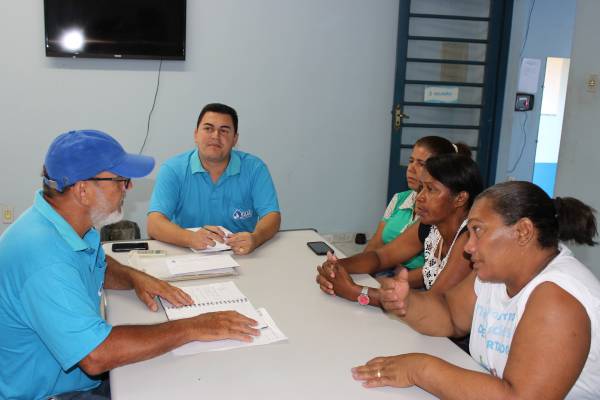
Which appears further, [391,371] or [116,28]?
[116,28]

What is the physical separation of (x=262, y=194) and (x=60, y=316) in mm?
1634

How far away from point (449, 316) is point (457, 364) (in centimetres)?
23

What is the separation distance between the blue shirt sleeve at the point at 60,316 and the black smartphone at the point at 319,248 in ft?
3.92

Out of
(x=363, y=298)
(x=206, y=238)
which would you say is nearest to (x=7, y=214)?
(x=206, y=238)

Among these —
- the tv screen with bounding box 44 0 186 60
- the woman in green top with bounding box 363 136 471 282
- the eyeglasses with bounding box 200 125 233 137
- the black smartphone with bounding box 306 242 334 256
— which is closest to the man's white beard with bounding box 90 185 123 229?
the black smartphone with bounding box 306 242 334 256

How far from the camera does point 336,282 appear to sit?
1.93 m

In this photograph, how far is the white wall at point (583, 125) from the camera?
3.66 meters

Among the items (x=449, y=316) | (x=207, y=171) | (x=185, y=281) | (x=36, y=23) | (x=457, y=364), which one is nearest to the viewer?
(x=457, y=364)

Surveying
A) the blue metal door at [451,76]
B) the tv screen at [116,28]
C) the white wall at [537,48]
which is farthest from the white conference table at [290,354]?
the white wall at [537,48]

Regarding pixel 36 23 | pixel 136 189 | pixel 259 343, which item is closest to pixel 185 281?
pixel 259 343

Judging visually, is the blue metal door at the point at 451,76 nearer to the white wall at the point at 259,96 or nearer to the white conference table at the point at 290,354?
the white wall at the point at 259,96

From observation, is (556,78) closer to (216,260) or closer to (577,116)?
(577,116)

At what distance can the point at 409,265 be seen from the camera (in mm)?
2646

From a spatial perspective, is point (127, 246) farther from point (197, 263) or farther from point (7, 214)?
point (7, 214)
